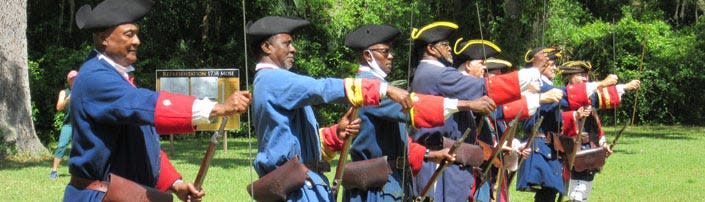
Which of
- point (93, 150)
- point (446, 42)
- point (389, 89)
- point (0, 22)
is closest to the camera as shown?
point (93, 150)

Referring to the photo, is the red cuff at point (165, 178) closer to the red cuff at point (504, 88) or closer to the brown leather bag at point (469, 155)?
the red cuff at point (504, 88)

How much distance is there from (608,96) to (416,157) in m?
4.10

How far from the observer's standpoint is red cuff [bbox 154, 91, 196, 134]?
5.07 m

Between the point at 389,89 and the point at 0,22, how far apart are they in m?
14.6

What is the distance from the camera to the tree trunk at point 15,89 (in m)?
19.3

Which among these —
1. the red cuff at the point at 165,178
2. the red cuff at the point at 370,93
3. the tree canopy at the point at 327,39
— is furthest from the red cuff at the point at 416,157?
the tree canopy at the point at 327,39

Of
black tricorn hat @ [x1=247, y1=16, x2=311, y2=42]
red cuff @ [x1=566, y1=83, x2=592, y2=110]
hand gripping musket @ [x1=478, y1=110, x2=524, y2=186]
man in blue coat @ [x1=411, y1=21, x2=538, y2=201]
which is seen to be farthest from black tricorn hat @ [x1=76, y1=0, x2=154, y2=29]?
red cuff @ [x1=566, y1=83, x2=592, y2=110]

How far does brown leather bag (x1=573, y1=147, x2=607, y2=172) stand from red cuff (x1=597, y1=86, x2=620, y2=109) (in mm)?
444

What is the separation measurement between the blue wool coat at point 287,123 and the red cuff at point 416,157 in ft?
4.49

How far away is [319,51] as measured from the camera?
28.3 metres

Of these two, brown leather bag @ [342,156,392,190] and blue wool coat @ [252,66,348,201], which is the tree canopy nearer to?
brown leather bag @ [342,156,392,190]

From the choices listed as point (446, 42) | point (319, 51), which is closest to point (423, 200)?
point (446, 42)

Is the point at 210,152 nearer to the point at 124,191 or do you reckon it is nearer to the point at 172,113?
the point at 172,113

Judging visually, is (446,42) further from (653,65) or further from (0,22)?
(653,65)
